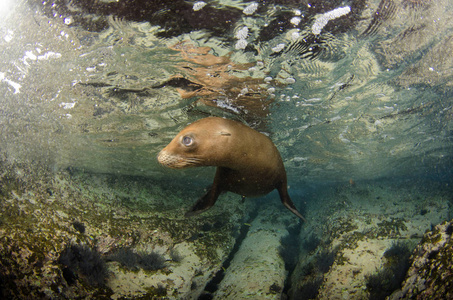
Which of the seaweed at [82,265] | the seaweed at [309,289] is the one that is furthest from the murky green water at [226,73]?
the seaweed at [309,289]

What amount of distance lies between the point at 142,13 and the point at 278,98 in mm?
4539

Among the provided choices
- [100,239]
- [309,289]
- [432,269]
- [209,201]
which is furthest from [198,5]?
[309,289]

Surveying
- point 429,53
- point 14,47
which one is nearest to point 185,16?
point 14,47

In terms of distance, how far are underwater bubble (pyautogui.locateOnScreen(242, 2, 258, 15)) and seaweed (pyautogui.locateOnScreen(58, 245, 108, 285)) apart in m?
6.63

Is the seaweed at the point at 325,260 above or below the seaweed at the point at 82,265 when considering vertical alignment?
below

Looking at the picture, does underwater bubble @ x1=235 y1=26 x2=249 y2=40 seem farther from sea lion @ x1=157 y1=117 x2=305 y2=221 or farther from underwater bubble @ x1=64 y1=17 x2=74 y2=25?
underwater bubble @ x1=64 y1=17 x2=74 y2=25

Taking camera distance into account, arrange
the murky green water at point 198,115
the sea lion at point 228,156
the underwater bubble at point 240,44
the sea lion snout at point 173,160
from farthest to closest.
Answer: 1. the underwater bubble at point 240,44
2. the murky green water at point 198,115
3. the sea lion at point 228,156
4. the sea lion snout at point 173,160

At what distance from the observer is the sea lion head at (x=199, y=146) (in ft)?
10.7

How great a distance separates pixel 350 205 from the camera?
12.2 meters

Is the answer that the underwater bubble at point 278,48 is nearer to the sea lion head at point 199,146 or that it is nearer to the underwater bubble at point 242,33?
the underwater bubble at point 242,33

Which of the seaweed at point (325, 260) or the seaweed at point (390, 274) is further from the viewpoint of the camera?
the seaweed at point (325, 260)

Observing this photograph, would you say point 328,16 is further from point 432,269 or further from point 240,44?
point 432,269

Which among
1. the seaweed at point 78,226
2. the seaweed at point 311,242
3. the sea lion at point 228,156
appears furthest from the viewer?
the seaweed at point 311,242

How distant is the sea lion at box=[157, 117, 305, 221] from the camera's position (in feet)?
10.9
